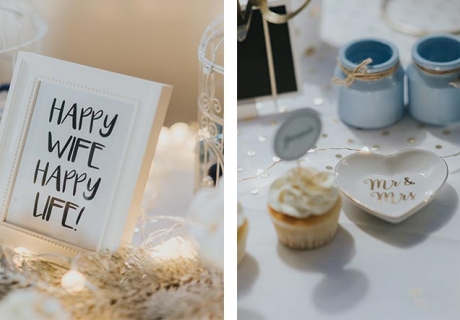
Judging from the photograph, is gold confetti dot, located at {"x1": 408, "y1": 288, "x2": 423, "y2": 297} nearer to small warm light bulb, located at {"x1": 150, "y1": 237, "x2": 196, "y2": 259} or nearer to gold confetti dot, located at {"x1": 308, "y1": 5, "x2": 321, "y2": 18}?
small warm light bulb, located at {"x1": 150, "y1": 237, "x2": 196, "y2": 259}

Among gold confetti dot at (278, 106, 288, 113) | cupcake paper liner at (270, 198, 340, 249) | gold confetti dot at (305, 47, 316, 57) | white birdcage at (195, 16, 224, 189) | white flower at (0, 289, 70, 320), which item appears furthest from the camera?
gold confetti dot at (305, 47, 316, 57)

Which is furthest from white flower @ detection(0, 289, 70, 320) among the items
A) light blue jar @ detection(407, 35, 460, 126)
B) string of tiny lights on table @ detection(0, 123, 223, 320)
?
light blue jar @ detection(407, 35, 460, 126)

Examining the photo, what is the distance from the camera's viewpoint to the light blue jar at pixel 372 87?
863 millimetres

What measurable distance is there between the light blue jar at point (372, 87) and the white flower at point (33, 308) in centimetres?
49

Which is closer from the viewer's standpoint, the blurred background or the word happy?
the word happy

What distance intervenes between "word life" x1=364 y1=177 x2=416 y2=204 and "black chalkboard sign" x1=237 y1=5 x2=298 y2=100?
24cm

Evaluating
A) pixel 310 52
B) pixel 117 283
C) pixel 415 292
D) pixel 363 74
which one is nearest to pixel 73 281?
pixel 117 283

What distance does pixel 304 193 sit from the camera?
0.68 m

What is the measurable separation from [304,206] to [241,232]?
74 mm

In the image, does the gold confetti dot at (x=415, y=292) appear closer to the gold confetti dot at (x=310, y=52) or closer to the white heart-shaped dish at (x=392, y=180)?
the white heart-shaped dish at (x=392, y=180)

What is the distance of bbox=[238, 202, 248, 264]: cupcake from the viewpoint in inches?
27.0

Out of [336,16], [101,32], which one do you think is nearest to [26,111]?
[101,32]

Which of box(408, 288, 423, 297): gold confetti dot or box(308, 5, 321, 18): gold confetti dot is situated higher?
box(308, 5, 321, 18): gold confetti dot

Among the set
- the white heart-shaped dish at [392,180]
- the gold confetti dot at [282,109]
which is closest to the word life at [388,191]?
the white heart-shaped dish at [392,180]
